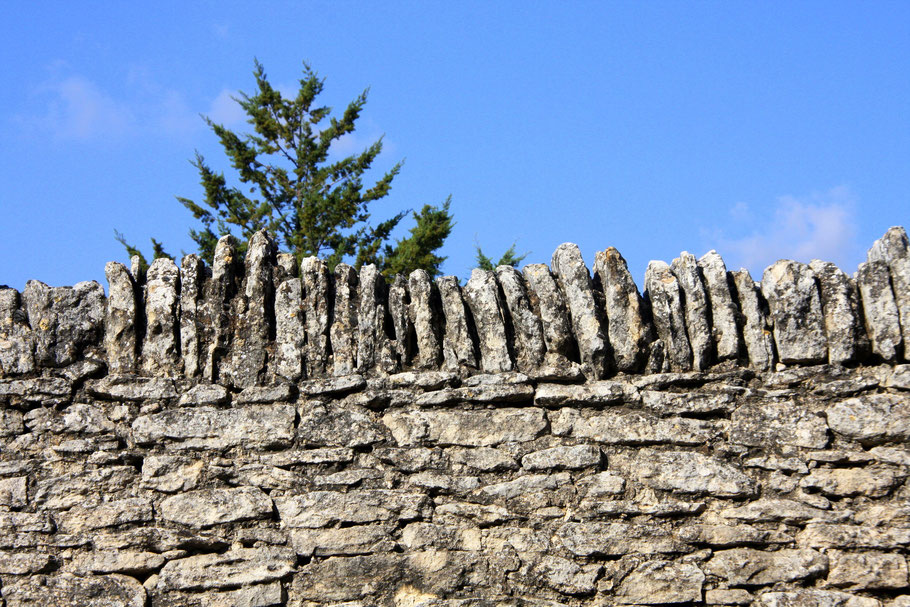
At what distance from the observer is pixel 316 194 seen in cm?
1374

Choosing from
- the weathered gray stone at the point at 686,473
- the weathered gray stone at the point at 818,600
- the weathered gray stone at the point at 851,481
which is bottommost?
the weathered gray stone at the point at 818,600

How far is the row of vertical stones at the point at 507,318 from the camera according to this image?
4.39 meters

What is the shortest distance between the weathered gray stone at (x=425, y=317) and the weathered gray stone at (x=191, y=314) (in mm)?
1131

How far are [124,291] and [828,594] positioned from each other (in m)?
3.83

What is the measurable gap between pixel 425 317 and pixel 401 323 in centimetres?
13

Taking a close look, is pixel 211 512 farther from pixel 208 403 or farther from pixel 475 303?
pixel 475 303

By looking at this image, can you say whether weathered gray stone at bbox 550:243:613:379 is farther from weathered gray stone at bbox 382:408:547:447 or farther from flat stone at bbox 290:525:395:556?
flat stone at bbox 290:525:395:556

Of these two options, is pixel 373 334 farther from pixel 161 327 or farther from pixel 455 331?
pixel 161 327

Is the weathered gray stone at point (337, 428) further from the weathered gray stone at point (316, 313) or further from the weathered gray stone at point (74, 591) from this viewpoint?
the weathered gray stone at point (74, 591)

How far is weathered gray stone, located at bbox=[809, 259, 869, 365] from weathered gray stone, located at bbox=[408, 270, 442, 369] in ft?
6.47

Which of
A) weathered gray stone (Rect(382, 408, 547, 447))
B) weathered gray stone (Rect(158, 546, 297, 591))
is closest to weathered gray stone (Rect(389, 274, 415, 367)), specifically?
weathered gray stone (Rect(382, 408, 547, 447))

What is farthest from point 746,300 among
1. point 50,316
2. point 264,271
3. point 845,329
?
point 50,316

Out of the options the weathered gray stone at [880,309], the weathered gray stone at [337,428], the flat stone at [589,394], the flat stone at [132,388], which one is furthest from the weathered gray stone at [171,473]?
the weathered gray stone at [880,309]

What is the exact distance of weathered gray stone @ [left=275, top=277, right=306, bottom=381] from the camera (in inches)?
178
